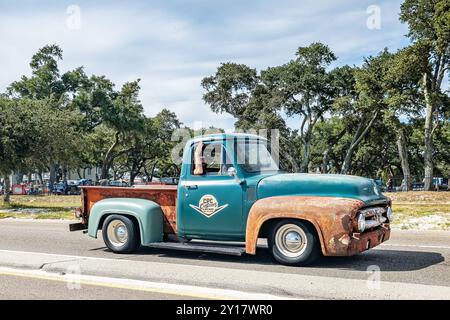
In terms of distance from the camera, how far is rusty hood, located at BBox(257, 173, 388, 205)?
24.3 feet

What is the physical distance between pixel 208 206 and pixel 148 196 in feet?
4.72

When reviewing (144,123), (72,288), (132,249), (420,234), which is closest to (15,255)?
(132,249)

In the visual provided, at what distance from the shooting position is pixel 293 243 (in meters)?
7.58

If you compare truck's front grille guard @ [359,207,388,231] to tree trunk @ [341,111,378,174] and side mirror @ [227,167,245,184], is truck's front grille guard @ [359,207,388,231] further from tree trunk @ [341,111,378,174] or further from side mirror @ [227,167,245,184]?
tree trunk @ [341,111,378,174]

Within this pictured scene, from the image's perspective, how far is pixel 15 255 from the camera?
895 centimetres

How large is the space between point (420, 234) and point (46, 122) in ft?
69.0

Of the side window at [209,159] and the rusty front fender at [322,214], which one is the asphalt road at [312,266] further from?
the side window at [209,159]

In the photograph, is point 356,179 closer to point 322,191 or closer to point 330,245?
point 322,191

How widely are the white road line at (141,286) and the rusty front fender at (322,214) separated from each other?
1.60m

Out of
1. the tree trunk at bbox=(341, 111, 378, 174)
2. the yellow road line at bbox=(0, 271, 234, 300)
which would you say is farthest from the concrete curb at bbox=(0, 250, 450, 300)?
the tree trunk at bbox=(341, 111, 378, 174)

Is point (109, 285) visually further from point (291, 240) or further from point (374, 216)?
point (374, 216)

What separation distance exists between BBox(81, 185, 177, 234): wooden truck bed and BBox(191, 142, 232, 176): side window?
670mm

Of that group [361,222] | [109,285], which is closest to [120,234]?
[109,285]

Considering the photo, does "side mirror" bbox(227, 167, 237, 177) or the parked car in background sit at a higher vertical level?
"side mirror" bbox(227, 167, 237, 177)
